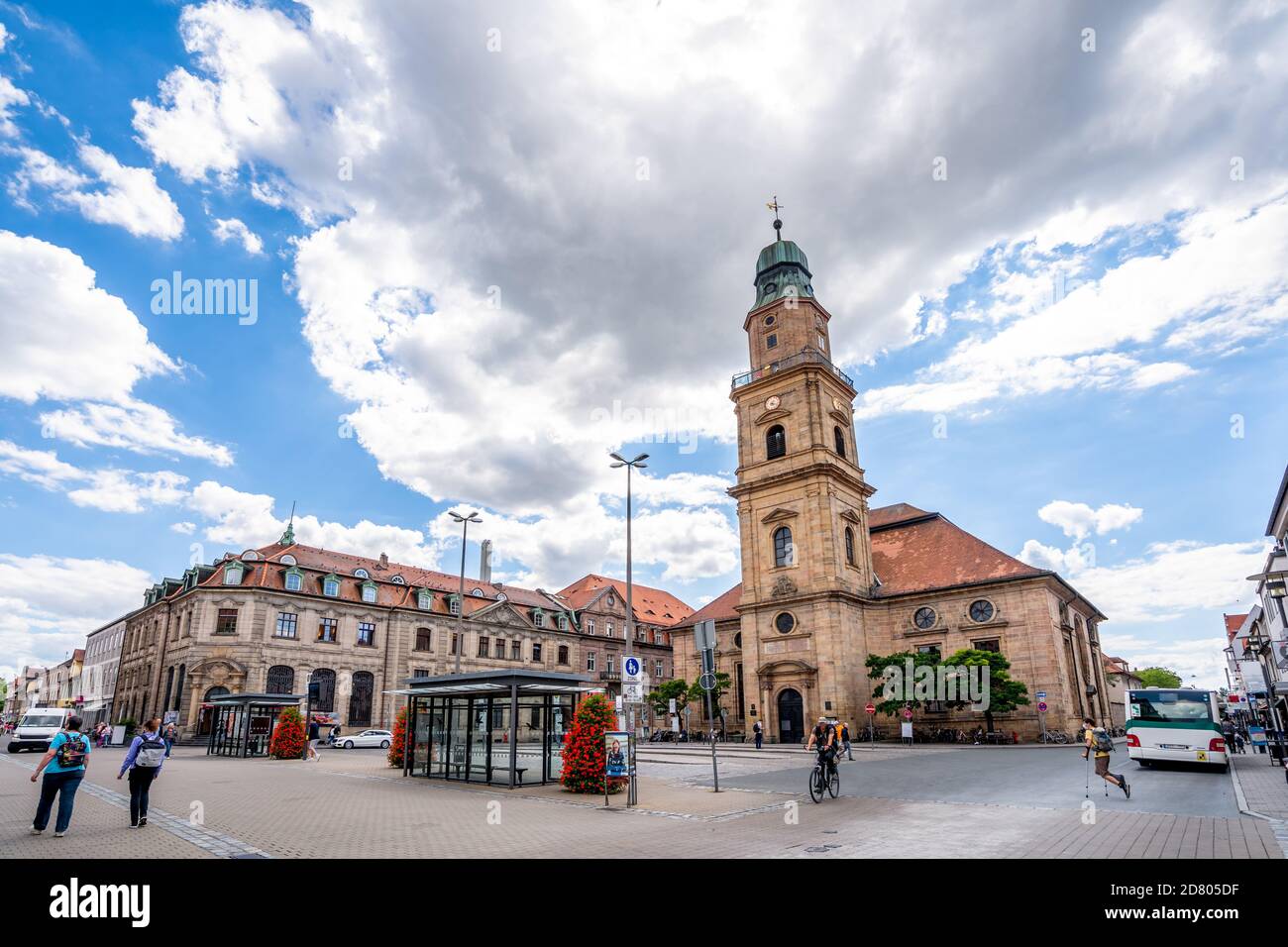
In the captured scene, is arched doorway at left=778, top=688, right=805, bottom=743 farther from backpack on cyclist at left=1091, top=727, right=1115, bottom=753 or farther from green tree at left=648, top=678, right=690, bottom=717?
backpack on cyclist at left=1091, top=727, right=1115, bottom=753

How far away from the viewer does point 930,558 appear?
49.2 m

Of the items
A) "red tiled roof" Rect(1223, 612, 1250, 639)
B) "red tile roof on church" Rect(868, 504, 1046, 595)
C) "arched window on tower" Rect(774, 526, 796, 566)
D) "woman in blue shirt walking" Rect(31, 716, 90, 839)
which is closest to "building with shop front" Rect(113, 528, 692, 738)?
"arched window on tower" Rect(774, 526, 796, 566)

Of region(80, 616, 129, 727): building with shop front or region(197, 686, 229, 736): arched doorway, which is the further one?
region(80, 616, 129, 727): building with shop front

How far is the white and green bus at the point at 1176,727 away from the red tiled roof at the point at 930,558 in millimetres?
20339

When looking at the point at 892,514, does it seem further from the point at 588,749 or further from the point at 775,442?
the point at 588,749

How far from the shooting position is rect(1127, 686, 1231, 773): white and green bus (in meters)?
20.9

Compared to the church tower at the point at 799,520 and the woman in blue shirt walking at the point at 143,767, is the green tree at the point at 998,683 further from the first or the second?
the woman in blue shirt walking at the point at 143,767

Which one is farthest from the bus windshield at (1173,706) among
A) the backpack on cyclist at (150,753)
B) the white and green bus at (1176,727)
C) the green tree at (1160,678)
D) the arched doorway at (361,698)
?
the green tree at (1160,678)

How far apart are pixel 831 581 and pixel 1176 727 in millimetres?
23379

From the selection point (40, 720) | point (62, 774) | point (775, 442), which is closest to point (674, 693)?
point (775, 442)

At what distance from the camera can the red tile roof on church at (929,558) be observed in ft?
148

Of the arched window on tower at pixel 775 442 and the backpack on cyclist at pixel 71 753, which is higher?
the arched window on tower at pixel 775 442

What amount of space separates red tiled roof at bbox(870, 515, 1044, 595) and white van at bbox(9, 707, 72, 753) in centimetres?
4912
